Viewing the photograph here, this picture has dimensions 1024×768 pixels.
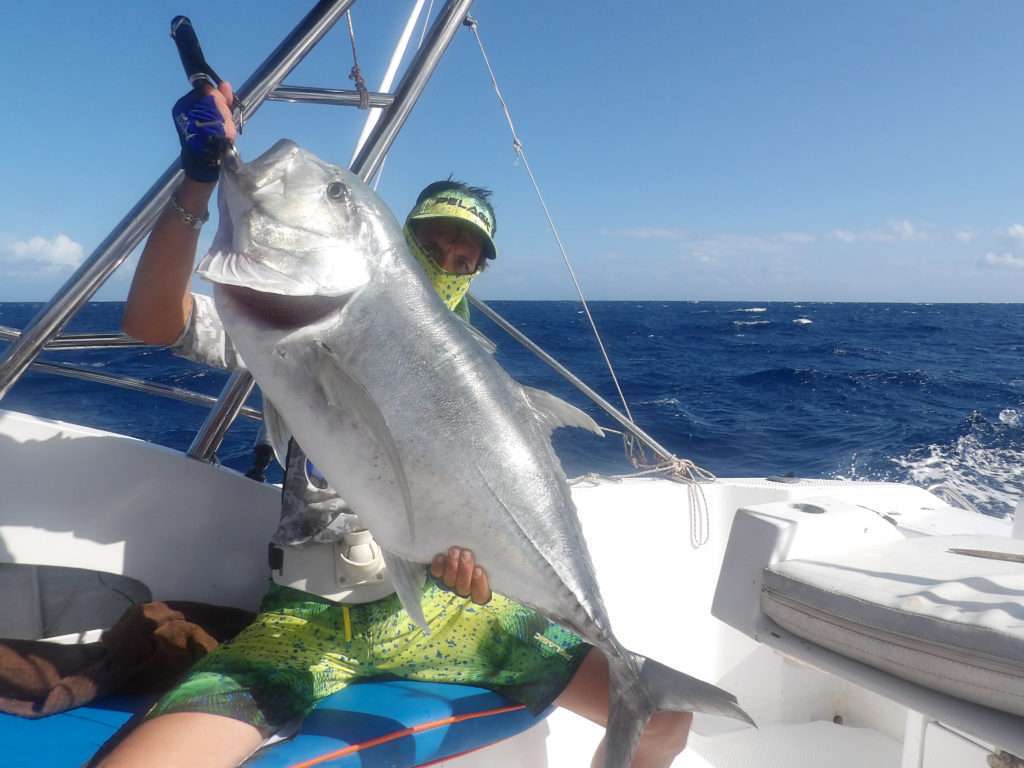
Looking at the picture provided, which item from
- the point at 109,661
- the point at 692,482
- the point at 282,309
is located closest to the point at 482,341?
the point at 282,309

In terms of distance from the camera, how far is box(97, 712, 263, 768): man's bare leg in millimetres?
1581

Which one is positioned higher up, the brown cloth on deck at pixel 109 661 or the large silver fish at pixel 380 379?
the large silver fish at pixel 380 379

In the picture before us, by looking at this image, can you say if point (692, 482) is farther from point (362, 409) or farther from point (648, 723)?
point (362, 409)

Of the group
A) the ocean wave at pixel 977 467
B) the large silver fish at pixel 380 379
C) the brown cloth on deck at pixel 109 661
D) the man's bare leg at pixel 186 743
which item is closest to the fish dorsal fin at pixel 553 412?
the large silver fish at pixel 380 379

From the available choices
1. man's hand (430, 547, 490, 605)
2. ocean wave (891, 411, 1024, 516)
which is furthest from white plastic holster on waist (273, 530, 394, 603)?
ocean wave (891, 411, 1024, 516)

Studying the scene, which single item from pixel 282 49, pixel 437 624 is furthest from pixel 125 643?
pixel 282 49

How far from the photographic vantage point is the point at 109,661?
6.93ft

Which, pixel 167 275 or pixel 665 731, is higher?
pixel 167 275

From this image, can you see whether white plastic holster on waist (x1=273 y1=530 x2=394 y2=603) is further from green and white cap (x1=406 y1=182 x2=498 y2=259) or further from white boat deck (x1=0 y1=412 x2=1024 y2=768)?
green and white cap (x1=406 y1=182 x2=498 y2=259)

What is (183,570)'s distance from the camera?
2.51 meters

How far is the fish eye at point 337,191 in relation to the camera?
169 centimetres

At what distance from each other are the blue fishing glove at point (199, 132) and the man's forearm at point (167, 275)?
0.38 ft

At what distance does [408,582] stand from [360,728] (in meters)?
0.48

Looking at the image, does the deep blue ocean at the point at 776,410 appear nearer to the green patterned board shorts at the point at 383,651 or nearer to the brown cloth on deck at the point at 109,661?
the brown cloth on deck at the point at 109,661
